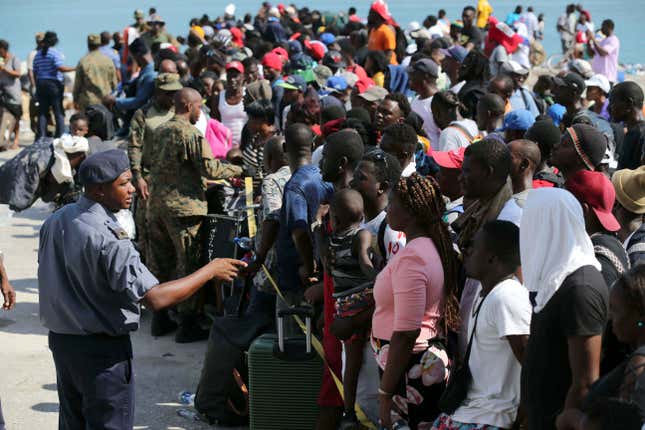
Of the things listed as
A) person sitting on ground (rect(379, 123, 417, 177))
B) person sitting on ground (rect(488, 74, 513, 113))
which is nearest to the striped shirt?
person sitting on ground (rect(488, 74, 513, 113))

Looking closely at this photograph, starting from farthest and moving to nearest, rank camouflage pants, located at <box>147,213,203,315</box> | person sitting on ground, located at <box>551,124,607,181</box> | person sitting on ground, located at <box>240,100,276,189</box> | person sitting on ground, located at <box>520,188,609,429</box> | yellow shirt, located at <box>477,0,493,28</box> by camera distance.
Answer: yellow shirt, located at <box>477,0,493,28</box>, camouflage pants, located at <box>147,213,203,315</box>, person sitting on ground, located at <box>240,100,276,189</box>, person sitting on ground, located at <box>551,124,607,181</box>, person sitting on ground, located at <box>520,188,609,429</box>

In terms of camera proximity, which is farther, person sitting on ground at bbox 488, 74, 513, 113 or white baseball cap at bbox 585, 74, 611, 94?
white baseball cap at bbox 585, 74, 611, 94

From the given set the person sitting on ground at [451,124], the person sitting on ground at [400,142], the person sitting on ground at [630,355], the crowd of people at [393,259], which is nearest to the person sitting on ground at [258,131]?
the crowd of people at [393,259]

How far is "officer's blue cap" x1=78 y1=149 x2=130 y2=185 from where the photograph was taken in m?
4.62

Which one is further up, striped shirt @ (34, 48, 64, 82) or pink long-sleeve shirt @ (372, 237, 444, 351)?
striped shirt @ (34, 48, 64, 82)

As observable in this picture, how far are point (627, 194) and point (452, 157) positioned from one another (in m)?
1.06

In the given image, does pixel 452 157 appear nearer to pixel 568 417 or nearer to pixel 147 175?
pixel 568 417

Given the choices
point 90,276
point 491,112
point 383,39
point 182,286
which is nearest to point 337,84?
point 491,112

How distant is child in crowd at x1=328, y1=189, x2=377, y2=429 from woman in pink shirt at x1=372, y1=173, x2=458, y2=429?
34 centimetres

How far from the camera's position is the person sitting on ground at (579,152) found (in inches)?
180

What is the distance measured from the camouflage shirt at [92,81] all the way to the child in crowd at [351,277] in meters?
9.92

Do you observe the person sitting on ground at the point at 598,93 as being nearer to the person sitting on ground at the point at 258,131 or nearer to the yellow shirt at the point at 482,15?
the person sitting on ground at the point at 258,131

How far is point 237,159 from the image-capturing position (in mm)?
8172

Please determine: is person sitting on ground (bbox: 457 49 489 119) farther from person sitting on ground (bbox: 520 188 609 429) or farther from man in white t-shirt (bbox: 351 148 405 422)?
person sitting on ground (bbox: 520 188 609 429)
